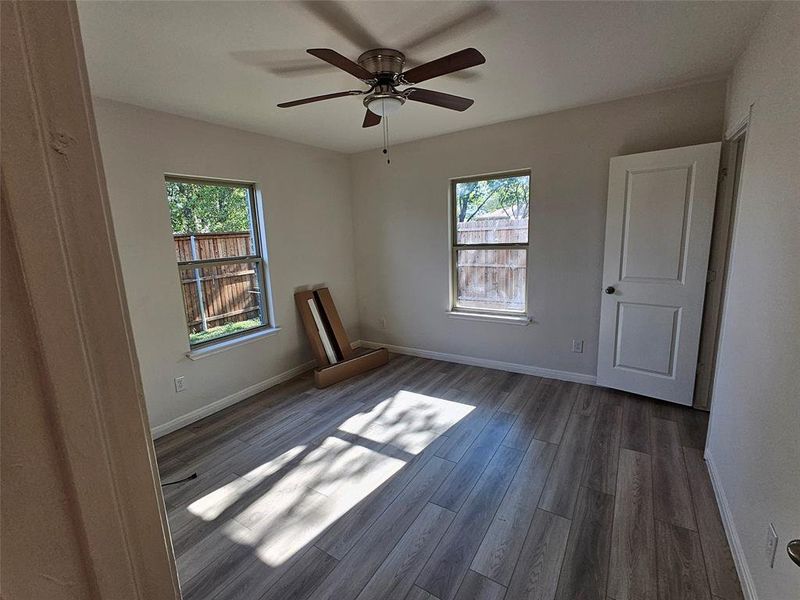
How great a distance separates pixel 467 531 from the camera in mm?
1847

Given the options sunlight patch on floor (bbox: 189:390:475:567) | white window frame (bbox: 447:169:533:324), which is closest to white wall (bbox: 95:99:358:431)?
sunlight patch on floor (bbox: 189:390:475:567)

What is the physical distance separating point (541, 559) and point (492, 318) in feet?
7.90

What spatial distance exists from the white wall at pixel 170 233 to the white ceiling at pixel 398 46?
0.78 ft

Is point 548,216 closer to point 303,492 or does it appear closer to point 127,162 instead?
point 303,492

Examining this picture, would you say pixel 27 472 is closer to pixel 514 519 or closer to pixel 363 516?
pixel 363 516

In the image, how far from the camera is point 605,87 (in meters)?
2.68

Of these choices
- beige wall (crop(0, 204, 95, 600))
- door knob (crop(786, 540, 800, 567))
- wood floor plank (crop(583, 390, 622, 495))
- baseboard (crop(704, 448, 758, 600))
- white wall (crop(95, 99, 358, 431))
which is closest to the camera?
beige wall (crop(0, 204, 95, 600))

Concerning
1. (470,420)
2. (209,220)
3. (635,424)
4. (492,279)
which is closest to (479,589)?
(470,420)

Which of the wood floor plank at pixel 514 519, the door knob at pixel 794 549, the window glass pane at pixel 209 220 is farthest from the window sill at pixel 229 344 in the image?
the door knob at pixel 794 549

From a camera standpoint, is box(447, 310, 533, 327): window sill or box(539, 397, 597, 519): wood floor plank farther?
box(447, 310, 533, 327): window sill

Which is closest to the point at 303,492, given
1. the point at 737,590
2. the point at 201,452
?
the point at 201,452

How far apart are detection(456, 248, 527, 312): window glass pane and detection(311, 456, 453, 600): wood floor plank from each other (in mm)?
2001

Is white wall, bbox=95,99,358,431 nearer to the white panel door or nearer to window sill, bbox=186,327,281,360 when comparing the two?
window sill, bbox=186,327,281,360

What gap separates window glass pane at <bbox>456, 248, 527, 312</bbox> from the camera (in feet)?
12.1
